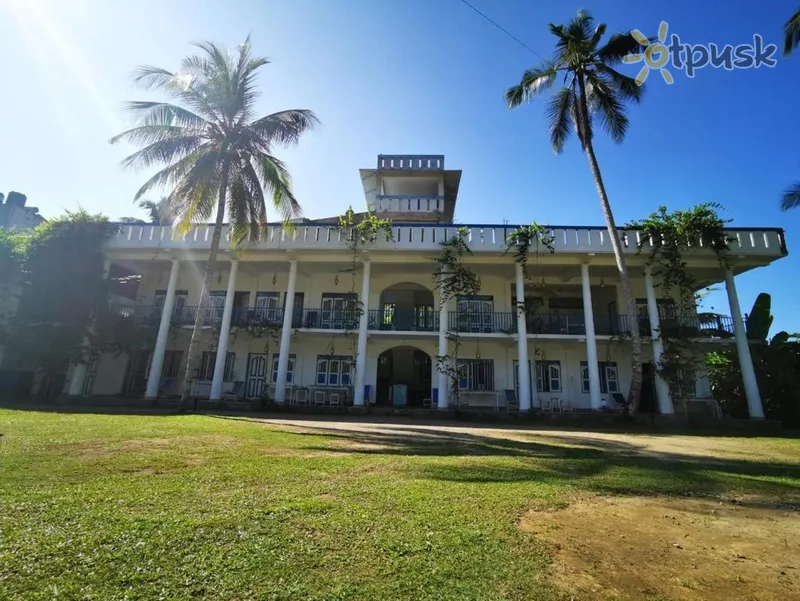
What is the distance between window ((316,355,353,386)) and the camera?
19109 millimetres

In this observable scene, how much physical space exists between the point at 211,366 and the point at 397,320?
28.8ft

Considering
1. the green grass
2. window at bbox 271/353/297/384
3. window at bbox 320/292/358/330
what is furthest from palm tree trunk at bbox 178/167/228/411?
the green grass

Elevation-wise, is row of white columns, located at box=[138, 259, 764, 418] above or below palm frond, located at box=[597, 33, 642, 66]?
below

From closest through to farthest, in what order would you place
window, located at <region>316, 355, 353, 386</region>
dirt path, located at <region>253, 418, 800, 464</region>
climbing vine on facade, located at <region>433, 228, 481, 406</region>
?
1. dirt path, located at <region>253, 418, 800, 464</region>
2. climbing vine on facade, located at <region>433, 228, 481, 406</region>
3. window, located at <region>316, 355, 353, 386</region>

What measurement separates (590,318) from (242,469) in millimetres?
14702

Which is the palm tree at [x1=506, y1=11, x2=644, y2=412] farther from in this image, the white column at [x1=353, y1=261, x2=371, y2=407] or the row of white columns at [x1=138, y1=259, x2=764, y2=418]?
the white column at [x1=353, y1=261, x2=371, y2=407]

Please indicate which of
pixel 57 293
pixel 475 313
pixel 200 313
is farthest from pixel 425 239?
pixel 57 293

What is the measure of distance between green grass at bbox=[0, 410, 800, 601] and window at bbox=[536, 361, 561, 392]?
36.8ft

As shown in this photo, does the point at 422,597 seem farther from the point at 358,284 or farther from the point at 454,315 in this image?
the point at 358,284

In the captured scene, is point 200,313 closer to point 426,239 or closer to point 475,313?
point 426,239

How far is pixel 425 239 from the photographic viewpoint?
17.3 m

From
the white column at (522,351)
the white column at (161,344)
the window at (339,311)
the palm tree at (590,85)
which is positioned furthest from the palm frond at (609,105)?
the white column at (161,344)

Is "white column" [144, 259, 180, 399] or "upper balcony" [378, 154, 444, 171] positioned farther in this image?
"upper balcony" [378, 154, 444, 171]

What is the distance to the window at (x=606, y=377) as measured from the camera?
18.4 m
